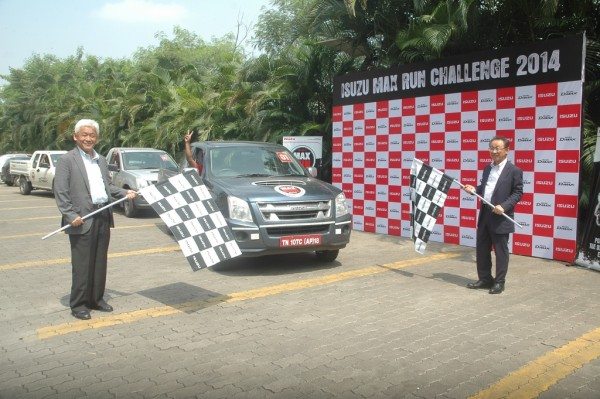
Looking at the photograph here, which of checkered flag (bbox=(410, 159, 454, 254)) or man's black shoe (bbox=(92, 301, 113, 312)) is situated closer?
man's black shoe (bbox=(92, 301, 113, 312))


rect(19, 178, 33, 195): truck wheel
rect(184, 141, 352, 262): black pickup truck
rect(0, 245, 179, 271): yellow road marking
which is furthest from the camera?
rect(19, 178, 33, 195): truck wheel

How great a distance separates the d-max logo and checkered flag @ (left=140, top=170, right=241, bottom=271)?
1.80m

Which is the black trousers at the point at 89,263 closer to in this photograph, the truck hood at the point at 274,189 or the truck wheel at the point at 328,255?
the truck hood at the point at 274,189

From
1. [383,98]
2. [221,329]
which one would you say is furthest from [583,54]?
[221,329]

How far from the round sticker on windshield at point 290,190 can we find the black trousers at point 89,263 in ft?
8.50

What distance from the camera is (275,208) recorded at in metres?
7.49

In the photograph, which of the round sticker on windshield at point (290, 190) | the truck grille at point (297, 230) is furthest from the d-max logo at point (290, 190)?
the truck grille at point (297, 230)

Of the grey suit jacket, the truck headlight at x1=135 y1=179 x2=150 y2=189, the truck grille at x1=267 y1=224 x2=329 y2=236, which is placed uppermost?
the grey suit jacket

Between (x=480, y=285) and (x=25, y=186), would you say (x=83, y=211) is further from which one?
(x=25, y=186)

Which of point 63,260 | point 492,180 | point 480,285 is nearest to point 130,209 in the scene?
point 63,260

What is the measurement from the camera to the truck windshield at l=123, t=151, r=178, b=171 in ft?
50.9

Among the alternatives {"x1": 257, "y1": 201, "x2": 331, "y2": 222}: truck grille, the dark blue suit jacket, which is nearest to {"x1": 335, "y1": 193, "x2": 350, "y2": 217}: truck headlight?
{"x1": 257, "y1": 201, "x2": 331, "y2": 222}: truck grille

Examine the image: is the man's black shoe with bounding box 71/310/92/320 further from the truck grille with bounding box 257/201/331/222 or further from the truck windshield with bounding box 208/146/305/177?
the truck windshield with bounding box 208/146/305/177

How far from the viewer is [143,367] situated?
4328 millimetres
